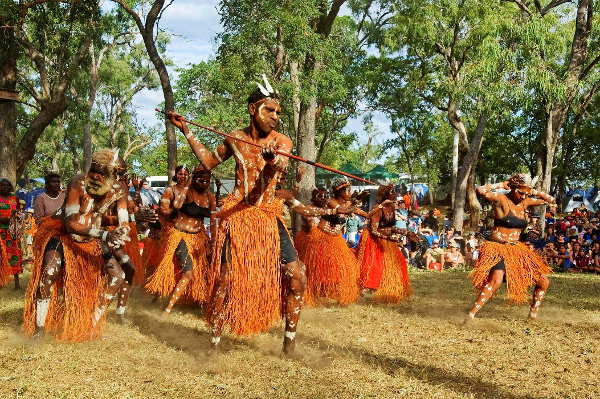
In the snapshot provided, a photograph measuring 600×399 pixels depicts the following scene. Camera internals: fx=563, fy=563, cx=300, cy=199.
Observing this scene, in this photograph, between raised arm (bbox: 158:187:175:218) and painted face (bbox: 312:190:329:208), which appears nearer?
raised arm (bbox: 158:187:175:218)

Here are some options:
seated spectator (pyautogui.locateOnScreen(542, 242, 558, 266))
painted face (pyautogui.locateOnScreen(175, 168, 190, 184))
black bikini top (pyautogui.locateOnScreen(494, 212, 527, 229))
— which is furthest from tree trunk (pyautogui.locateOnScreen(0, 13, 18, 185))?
seated spectator (pyautogui.locateOnScreen(542, 242, 558, 266))

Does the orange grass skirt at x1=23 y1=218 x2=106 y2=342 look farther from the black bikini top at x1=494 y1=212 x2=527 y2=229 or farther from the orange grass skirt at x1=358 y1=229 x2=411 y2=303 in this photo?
the black bikini top at x1=494 y1=212 x2=527 y2=229

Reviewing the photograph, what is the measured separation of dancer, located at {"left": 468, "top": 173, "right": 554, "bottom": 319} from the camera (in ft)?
20.0

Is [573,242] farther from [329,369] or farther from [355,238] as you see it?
[329,369]

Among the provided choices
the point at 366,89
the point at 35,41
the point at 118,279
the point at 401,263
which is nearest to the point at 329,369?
the point at 118,279

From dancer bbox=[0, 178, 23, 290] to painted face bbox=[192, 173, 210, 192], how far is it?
3.20 meters

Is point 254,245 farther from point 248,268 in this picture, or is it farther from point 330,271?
point 330,271

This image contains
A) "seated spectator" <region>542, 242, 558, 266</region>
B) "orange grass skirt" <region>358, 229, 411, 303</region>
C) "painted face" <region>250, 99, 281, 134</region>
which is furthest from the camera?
"seated spectator" <region>542, 242, 558, 266</region>

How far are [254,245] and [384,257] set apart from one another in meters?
3.22

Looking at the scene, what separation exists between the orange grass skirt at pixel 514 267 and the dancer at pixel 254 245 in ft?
8.28

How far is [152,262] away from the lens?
7105mm

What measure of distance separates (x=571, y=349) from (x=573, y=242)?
7.19 m

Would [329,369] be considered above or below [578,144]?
below

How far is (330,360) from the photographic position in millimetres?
4586
